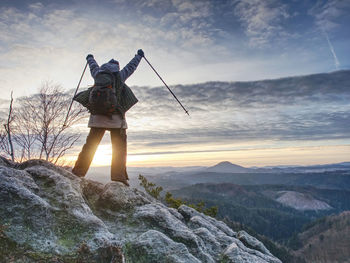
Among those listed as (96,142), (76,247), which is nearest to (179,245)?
(76,247)

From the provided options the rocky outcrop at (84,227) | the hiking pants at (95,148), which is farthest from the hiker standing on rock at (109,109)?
the rocky outcrop at (84,227)

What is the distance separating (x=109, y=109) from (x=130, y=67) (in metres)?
1.79

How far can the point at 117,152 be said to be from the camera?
8.75 metres

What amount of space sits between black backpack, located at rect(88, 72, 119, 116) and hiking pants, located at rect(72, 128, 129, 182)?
82cm

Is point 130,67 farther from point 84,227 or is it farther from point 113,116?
point 84,227

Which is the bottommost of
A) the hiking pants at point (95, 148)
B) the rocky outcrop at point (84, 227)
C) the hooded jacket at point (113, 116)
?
the rocky outcrop at point (84, 227)

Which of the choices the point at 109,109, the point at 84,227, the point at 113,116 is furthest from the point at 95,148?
the point at 84,227

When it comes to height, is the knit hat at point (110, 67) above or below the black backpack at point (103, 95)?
above

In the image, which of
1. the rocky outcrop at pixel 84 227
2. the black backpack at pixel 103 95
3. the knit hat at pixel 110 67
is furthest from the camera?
the knit hat at pixel 110 67

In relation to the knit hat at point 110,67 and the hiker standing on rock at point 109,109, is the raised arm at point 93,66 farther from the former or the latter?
the knit hat at point 110,67

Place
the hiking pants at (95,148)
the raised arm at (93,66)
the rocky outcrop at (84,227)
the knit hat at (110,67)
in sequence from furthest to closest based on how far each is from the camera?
the raised arm at (93,66), the hiking pants at (95,148), the knit hat at (110,67), the rocky outcrop at (84,227)

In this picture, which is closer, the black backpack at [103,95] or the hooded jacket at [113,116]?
the black backpack at [103,95]

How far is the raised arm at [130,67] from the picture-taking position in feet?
28.3

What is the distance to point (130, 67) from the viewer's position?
8906mm
